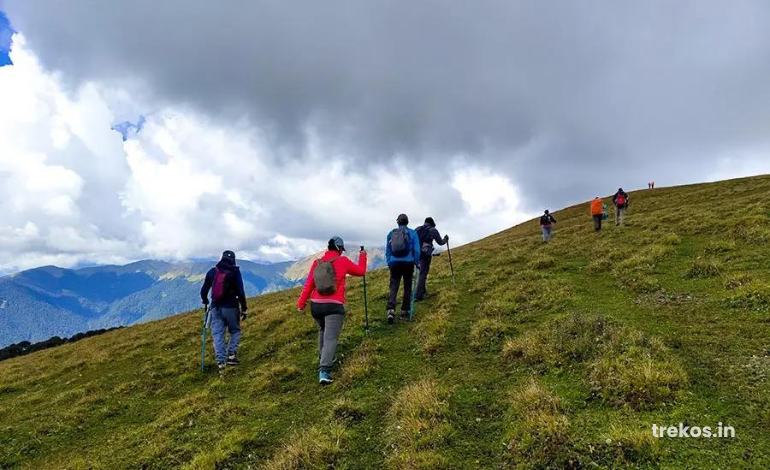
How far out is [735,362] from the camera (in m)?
8.25

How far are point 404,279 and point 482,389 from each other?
23.2 feet

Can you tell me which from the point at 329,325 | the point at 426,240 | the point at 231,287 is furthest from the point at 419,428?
the point at 426,240

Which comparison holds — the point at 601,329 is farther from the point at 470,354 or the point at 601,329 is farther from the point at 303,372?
the point at 303,372

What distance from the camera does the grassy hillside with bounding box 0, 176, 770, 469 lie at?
267 inches

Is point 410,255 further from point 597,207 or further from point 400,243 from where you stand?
Answer: point 597,207

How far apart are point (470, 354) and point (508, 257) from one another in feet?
57.6

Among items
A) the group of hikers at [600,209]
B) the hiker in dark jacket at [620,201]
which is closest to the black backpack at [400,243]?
the group of hikers at [600,209]

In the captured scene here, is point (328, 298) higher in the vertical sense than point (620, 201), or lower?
lower

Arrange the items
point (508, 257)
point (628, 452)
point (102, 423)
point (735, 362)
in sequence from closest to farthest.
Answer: point (628, 452) < point (735, 362) < point (102, 423) < point (508, 257)

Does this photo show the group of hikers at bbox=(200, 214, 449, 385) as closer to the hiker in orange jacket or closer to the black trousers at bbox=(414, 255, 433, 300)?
the black trousers at bbox=(414, 255, 433, 300)

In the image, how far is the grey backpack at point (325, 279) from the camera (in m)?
11.0

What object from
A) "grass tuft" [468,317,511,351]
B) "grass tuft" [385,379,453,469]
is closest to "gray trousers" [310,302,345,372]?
"grass tuft" [385,379,453,469]

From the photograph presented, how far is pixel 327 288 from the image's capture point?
11.0m

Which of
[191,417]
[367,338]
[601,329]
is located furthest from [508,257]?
[191,417]
